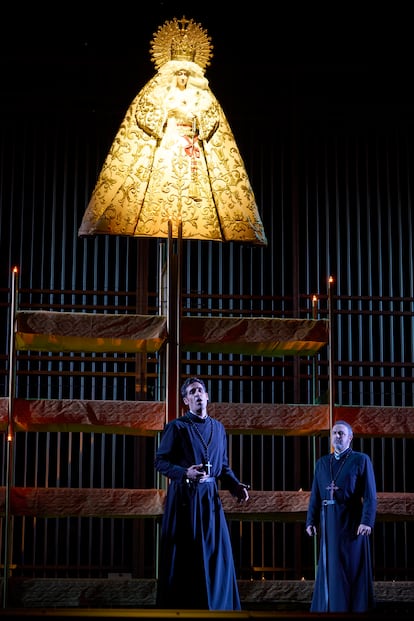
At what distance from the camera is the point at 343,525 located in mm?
6723

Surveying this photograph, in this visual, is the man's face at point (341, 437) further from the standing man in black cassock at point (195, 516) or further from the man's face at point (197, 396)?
the man's face at point (197, 396)

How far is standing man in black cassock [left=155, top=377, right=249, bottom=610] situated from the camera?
20.0 ft

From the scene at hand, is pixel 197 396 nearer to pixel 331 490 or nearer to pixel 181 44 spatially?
pixel 331 490

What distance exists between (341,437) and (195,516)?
3.76 ft

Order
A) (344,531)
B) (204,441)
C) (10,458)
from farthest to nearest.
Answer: (344,531) → (10,458) → (204,441)

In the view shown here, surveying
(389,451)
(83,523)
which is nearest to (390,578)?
(389,451)

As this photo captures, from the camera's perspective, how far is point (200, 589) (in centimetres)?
609

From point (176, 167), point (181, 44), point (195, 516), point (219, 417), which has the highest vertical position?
point (181, 44)

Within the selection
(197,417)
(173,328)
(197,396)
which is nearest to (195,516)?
(197,417)

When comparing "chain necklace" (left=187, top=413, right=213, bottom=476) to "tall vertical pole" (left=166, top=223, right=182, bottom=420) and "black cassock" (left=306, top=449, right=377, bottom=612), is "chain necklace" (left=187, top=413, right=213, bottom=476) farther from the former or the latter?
"black cassock" (left=306, top=449, right=377, bottom=612)

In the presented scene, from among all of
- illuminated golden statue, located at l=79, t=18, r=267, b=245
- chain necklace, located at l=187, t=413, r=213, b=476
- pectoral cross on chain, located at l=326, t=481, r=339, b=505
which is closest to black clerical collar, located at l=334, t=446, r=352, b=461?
pectoral cross on chain, located at l=326, t=481, r=339, b=505

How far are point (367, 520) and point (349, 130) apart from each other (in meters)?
3.65

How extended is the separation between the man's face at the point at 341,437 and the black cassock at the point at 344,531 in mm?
57

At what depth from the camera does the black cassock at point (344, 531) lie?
6656 mm
